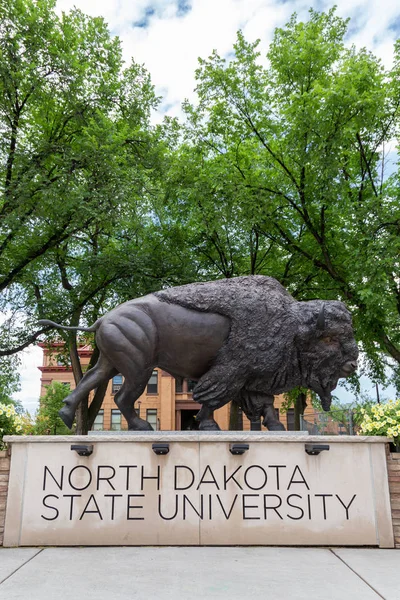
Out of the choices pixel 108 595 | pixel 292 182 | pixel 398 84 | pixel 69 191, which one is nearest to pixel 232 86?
Result: pixel 292 182

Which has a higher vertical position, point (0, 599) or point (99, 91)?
point (99, 91)

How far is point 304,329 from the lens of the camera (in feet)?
24.7

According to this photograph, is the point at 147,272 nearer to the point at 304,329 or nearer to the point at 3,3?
the point at 3,3

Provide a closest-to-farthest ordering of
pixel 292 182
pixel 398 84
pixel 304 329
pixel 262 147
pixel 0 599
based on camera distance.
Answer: pixel 0 599
pixel 304 329
pixel 398 84
pixel 292 182
pixel 262 147

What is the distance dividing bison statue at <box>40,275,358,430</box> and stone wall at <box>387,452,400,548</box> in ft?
4.69

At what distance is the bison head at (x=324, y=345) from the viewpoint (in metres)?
7.53

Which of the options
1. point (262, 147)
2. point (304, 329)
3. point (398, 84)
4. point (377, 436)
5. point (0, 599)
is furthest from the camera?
point (262, 147)

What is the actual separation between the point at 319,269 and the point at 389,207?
3.50m

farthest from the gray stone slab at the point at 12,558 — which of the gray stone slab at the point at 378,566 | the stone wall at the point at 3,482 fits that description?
the gray stone slab at the point at 378,566

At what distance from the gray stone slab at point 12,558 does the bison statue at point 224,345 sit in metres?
1.85

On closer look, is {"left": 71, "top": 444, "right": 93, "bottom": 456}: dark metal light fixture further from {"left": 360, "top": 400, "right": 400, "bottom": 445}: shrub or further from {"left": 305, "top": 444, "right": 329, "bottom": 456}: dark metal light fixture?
{"left": 360, "top": 400, "right": 400, "bottom": 445}: shrub

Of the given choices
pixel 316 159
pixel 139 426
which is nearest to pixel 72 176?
pixel 316 159

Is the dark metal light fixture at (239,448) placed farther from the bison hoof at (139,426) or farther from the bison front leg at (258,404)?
the bison hoof at (139,426)

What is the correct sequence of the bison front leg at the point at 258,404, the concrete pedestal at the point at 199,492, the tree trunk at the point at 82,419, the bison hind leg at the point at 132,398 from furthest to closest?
the tree trunk at the point at 82,419, the bison front leg at the point at 258,404, the bison hind leg at the point at 132,398, the concrete pedestal at the point at 199,492
